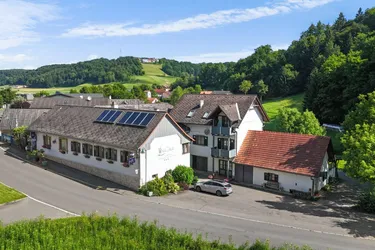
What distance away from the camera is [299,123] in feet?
146

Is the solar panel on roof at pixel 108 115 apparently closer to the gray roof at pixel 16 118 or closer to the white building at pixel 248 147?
the white building at pixel 248 147

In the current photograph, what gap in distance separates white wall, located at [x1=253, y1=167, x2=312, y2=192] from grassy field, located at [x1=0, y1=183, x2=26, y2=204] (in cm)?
2400

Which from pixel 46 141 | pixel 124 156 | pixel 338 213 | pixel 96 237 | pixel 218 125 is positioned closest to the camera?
pixel 96 237

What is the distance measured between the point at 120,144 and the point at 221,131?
12.5m

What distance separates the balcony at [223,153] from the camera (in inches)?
1537

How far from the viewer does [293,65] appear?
133m

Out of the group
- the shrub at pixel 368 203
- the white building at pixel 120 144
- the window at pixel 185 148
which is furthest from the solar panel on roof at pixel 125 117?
the shrub at pixel 368 203

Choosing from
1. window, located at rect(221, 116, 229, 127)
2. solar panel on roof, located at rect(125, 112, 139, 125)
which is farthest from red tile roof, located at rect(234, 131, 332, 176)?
solar panel on roof, located at rect(125, 112, 139, 125)

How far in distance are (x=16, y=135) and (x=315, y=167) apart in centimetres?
4448

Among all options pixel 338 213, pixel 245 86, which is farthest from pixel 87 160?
pixel 245 86

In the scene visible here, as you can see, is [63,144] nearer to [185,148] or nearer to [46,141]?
[46,141]

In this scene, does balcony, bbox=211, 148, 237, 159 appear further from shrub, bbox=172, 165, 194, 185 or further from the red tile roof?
shrub, bbox=172, 165, 194, 185

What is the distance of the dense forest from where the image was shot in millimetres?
63438

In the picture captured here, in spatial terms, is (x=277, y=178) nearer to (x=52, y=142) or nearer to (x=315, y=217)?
(x=315, y=217)
